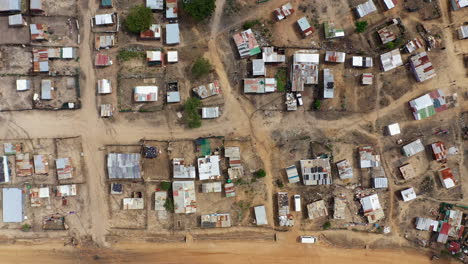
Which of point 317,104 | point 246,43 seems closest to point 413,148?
point 317,104

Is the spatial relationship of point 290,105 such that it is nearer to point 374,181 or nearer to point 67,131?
point 374,181

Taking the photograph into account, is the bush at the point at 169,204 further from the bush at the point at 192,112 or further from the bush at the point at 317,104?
the bush at the point at 317,104

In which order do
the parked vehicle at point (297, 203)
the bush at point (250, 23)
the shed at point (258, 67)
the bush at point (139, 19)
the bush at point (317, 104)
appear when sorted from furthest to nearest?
1. the parked vehicle at point (297, 203)
2. the bush at point (317, 104)
3. the bush at point (250, 23)
4. the shed at point (258, 67)
5. the bush at point (139, 19)

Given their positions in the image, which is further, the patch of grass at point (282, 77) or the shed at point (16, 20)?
the patch of grass at point (282, 77)

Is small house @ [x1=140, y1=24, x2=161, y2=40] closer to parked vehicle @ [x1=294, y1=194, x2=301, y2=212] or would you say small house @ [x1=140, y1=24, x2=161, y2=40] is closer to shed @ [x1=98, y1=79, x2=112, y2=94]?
shed @ [x1=98, y1=79, x2=112, y2=94]

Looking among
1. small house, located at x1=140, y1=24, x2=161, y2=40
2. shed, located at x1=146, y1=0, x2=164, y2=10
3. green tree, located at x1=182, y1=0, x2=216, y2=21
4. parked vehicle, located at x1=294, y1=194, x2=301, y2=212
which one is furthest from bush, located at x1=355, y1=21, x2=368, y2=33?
small house, located at x1=140, y1=24, x2=161, y2=40

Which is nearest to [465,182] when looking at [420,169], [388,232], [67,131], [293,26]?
[420,169]

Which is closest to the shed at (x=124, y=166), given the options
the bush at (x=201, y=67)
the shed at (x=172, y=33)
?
the bush at (x=201, y=67)
